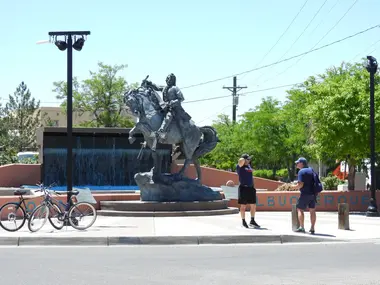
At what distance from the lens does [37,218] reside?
52.1ft

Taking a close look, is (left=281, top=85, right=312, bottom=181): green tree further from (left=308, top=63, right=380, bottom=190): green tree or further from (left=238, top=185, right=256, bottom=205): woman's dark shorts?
(left=238, top=185, right=256, bottom=205): woman's dark shorts

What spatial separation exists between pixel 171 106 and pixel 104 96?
154ft

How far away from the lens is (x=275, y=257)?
11977mm

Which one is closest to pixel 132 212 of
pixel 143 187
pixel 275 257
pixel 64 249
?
pixel 143 187

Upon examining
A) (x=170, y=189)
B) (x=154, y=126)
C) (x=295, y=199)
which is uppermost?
(x=154, y=126)

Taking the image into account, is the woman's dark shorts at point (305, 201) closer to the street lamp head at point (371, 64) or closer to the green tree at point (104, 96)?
the street lamp head at point (371, 64)

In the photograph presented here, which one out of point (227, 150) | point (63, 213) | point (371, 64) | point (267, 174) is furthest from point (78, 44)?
point (227, 150)

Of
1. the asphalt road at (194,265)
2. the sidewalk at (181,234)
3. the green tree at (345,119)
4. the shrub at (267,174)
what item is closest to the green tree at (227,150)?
the shrub at (267,174)

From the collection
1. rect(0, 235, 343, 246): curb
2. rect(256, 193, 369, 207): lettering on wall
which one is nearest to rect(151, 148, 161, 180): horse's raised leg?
rect(256, 193, 369, 207): lettering on wall

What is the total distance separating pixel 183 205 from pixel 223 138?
1565 inches

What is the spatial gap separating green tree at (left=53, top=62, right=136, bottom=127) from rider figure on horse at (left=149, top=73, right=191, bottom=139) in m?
45.7

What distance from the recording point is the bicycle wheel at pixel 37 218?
1569 centimetres

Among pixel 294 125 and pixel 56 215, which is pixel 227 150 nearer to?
pixel 294 125

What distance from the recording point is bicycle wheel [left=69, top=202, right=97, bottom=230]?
A: 16219mm
